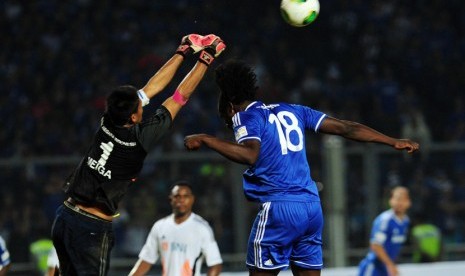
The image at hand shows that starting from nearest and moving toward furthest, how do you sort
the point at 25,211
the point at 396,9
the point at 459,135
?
the point at 25,211 → the point at 459,135 → the point at 396,9

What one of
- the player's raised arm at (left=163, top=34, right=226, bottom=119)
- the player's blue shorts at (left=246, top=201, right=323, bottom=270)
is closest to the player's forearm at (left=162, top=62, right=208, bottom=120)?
the player's raised arm at (left=163, top=34, right=226, bottom=119)

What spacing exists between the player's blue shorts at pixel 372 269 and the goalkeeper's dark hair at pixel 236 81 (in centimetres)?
477

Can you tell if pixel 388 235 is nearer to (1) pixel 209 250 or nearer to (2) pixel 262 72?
(1) pixel 209 250

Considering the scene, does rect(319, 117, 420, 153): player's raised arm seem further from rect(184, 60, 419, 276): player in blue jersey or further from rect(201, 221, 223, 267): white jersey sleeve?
rect(201, 221, 223, 267): white jersey sleeve

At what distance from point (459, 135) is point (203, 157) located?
14.9 feet

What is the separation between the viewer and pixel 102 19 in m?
16.7

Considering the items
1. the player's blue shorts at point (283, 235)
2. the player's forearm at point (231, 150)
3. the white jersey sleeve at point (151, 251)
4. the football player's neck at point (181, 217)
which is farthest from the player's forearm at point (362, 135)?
the white jersey sleeve at point (151, 251)

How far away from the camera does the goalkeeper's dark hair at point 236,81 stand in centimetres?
669

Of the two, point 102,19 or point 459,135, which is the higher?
point 102,19

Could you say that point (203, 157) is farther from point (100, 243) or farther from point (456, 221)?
point (100, 243)

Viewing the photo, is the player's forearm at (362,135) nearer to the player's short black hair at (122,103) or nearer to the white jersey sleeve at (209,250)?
the player's short black hair at (122,103)

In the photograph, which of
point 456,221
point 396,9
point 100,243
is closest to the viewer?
point 100,243

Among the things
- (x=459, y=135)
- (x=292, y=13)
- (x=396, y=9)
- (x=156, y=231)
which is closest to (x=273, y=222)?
(x=292, y=13)

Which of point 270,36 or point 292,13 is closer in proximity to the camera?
point 292,13
